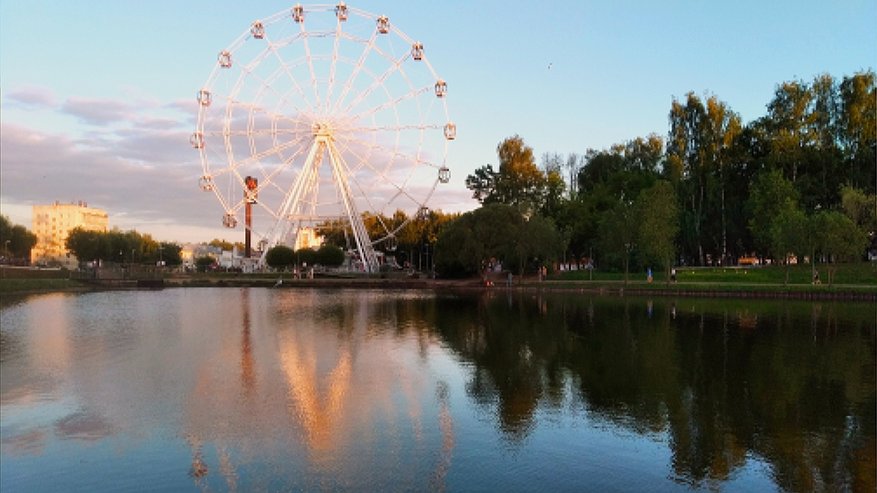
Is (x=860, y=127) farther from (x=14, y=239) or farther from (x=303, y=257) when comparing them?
(x=14, y=239)

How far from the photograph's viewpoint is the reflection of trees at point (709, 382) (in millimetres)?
11367

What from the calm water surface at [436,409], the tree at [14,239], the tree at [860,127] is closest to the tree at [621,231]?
the tree at [860,127]

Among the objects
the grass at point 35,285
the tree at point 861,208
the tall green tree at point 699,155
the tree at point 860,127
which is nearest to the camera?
the grass at point 35,285

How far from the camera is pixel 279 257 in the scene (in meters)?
94.4

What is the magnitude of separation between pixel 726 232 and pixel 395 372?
6648 cm

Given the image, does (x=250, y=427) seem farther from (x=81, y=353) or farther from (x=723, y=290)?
(x=723, y=290)

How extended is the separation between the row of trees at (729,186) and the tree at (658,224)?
0.36 ft

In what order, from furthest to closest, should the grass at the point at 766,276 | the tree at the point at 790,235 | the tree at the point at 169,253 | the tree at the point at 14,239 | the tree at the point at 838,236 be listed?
the tree at the point at 169,253 → the tree at the point at 14,239 → the grass at the point at 766,276 → the tree at the point at 790,235 → the tree at the point at 838,236

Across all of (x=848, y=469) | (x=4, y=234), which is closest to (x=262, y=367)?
(x=848, y=469)

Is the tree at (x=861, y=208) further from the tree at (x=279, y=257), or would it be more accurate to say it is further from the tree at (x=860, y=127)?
the tree at (x=279, y=257)

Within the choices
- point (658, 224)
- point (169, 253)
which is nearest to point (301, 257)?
point (658, 224)

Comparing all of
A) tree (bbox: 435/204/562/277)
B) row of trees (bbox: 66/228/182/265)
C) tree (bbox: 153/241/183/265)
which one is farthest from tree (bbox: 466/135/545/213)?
tree (bbox: 153/241/183/265)

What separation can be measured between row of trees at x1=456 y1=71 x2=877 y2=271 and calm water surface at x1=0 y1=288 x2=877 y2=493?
3384cm

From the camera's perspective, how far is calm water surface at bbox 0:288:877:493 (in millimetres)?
10336
